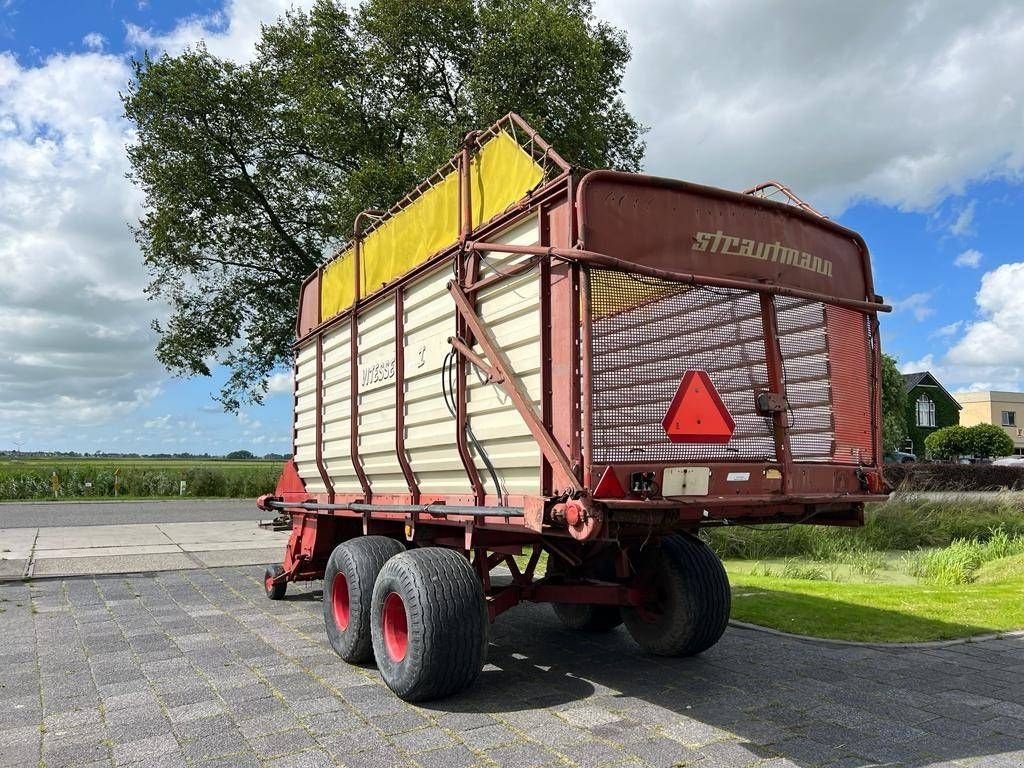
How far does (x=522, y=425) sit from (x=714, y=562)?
7.45ft

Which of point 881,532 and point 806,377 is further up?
point 806,377

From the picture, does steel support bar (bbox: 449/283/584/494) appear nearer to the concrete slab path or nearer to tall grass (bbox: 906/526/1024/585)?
the concrete slab path

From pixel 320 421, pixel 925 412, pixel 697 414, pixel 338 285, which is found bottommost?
pixel 697 414

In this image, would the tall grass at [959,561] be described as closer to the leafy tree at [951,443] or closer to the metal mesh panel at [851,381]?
the metal mesh panel at [851,381]

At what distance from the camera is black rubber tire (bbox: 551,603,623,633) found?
6.80 meters

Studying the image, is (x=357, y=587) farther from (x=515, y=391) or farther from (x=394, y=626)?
(x=515, y=391)

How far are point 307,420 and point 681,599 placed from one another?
4040 millimetres

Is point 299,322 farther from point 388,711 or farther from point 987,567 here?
point 987,567

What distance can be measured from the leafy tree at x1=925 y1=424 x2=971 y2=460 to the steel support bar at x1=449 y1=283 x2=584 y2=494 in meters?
50.0

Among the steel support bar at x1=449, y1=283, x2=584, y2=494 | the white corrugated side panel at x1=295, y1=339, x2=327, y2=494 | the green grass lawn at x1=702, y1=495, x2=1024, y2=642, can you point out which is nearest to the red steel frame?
the steel support bar at x1=449, y1=283, x2=584, y2=494

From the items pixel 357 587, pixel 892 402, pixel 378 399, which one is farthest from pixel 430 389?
pixel 892 402

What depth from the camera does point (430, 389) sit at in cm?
551

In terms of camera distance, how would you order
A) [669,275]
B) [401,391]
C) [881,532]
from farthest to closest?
[881,532] < [401,391] < [669,275]

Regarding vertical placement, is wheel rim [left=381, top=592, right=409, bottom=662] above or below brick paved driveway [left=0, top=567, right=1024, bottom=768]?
above
